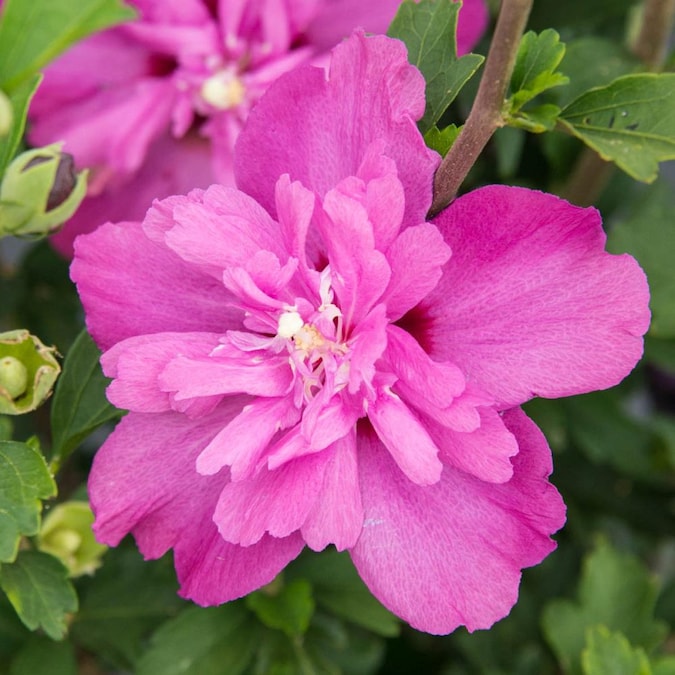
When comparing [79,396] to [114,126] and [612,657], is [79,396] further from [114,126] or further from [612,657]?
[612,657]

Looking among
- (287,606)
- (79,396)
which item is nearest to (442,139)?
(79,396)

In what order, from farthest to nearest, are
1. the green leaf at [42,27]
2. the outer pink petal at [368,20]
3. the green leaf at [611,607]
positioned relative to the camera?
the green leaf at [611,607] < the outer pink petal at [368,20] < the green leaf at [42,27]

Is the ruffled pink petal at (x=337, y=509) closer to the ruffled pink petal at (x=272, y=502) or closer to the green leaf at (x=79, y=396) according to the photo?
the ruffled pink petal at (x=272, y=502)

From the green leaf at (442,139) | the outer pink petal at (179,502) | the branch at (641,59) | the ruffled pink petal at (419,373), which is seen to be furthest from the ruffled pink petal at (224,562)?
the branch at (641,59)

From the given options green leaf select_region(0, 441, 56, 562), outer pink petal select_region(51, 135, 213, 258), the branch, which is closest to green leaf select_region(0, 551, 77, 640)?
green leaf select_region(0, 441, 56, 562)

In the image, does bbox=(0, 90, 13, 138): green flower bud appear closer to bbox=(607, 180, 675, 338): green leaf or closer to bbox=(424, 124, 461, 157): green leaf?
bbox=(424, 124, 461, 157): green leaf
